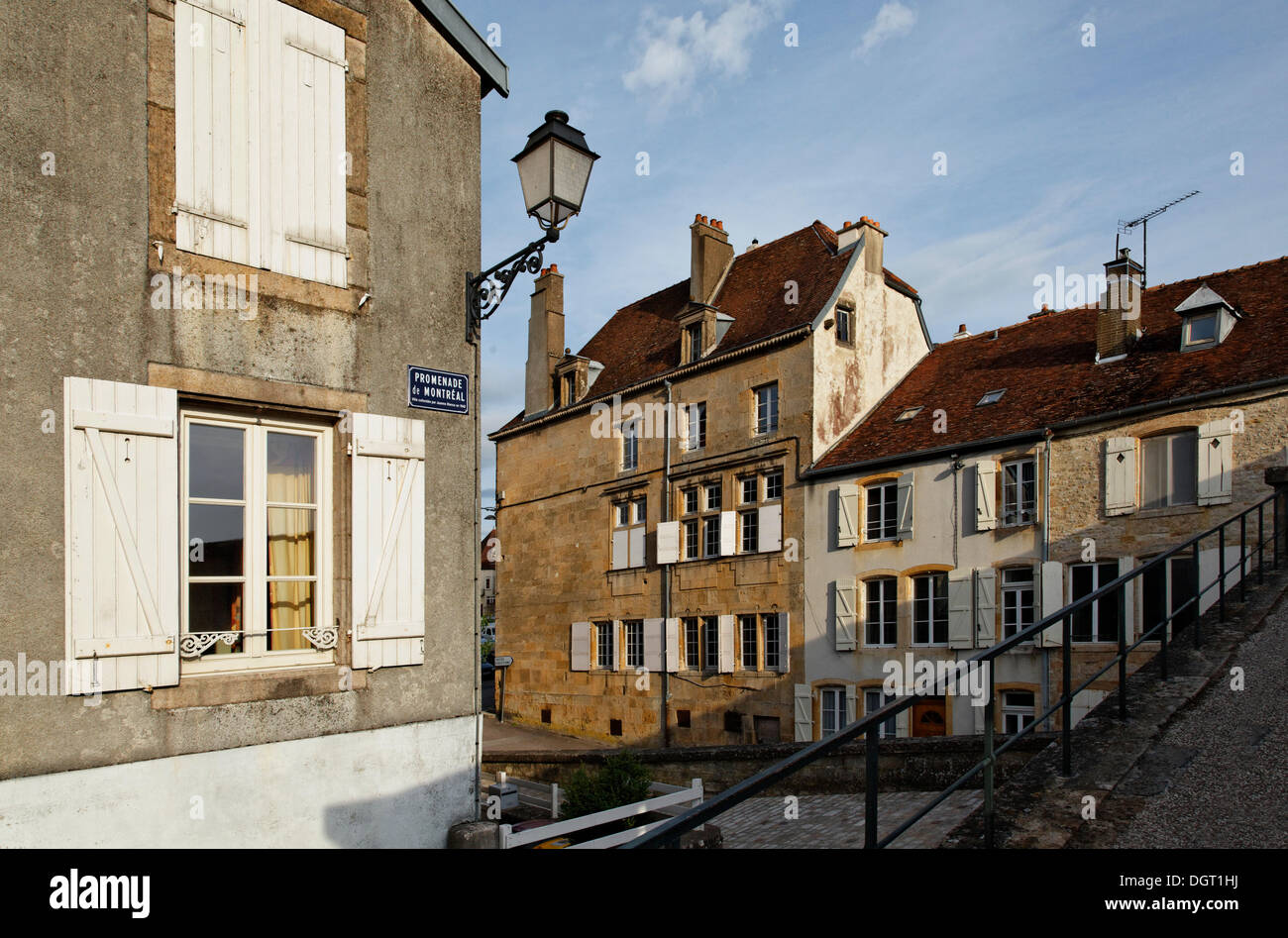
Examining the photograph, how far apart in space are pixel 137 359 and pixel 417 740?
2.86m

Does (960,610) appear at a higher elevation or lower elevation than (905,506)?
lower

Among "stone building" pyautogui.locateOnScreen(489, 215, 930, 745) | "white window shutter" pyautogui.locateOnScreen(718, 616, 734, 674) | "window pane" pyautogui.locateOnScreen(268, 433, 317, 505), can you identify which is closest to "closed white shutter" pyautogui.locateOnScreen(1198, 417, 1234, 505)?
"stone building" pyautogui.locateOnScreen(489, 215, 930, 745)

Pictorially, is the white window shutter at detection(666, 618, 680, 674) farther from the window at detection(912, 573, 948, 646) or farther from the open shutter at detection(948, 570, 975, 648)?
the open shutter at detection(948, 570, 975, 648)

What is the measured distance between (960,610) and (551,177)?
13.7m

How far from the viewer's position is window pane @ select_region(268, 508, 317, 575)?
587cm

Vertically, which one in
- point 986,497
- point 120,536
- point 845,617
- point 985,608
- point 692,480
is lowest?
point 845,617

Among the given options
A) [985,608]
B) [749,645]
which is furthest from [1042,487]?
[749,645]

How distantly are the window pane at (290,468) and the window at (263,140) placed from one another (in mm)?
1031

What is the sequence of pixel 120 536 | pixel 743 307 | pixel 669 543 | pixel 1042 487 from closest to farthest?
pixel 120 536 < pixel 1042 487 < pixel 669 543 < pixel 743 307

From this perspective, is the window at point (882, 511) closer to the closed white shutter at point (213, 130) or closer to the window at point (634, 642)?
the window at point (634, 642)

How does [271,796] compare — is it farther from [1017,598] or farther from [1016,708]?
[1017,598]

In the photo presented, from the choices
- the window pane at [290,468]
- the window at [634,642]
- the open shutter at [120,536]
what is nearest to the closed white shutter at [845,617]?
the window at [634,642]

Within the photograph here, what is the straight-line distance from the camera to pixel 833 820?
8.74 meters

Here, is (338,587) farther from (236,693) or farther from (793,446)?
(793,446)
